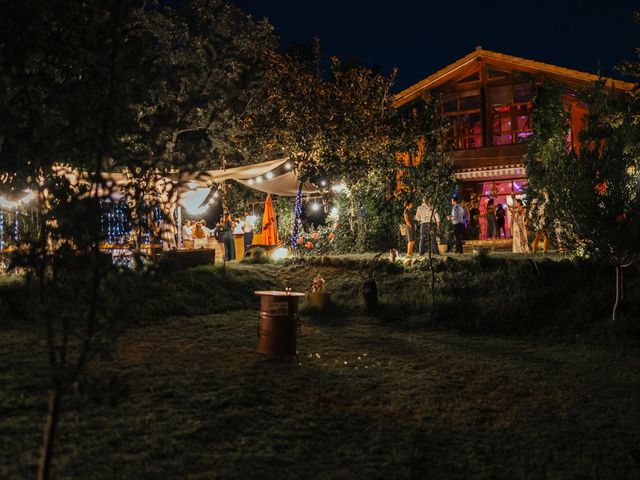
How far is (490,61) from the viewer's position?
2262cm

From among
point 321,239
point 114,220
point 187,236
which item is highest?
point 187,236

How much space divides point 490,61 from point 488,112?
1.80 m

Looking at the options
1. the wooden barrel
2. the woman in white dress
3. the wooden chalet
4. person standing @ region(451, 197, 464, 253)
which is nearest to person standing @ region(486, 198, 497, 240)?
the wooden chalet

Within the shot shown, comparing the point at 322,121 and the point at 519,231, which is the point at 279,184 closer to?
the point at 322,121

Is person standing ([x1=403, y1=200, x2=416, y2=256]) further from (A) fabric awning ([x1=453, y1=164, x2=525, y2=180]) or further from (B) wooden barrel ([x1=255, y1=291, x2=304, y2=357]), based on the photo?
(B) wooden barrel ([x1=255, y1=291, x2=304, y2=357])

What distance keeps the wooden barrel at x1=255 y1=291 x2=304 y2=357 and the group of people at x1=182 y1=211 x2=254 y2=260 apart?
10.1m

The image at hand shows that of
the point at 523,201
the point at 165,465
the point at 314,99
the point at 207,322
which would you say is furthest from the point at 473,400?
the point at 523,201

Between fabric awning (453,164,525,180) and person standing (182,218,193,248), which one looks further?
fabric awning (453,164,525,180)

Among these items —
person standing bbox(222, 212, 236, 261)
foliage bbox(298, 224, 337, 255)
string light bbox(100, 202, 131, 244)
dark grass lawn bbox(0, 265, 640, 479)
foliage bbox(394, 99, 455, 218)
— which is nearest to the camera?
string light bbox(100, 202, 131, 244)

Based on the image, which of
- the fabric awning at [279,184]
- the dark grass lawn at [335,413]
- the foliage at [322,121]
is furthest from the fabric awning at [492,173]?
the dark grass lawn at [335,413]

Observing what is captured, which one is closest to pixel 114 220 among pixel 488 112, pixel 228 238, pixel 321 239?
pixel 228 238

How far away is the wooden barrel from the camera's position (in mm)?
8344

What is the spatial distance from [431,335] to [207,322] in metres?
4.07

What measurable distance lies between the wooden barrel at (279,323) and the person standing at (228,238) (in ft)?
33.5
